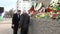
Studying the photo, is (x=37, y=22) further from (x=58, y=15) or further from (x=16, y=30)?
(x=16, y=30)

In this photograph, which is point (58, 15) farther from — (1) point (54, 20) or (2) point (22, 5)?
(2) point (22, 5)

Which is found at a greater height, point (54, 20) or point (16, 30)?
point (54, 20)

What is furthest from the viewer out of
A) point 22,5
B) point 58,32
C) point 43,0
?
point 22,5

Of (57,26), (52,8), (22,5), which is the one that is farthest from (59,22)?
(22,5)

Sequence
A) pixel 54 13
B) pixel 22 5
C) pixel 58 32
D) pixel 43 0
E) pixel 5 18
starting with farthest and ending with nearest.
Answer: pixel 5 18 → pixel 22 5 → pixel 43 0 → pixel 54 13 → pixel 58 32

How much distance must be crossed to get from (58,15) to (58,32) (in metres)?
0.49

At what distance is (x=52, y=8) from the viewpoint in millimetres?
6875

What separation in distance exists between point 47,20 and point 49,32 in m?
0.34

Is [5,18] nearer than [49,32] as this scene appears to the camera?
No

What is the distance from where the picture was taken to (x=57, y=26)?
614 cm

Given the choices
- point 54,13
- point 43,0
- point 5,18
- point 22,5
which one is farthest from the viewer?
point 5,18

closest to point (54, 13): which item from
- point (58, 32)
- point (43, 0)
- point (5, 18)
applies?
Result: point (58, 32)

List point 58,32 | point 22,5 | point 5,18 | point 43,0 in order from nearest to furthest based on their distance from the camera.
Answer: point 58,32, point 43,0, point 22,5, point 5,18

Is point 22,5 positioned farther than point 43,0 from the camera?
Yes
